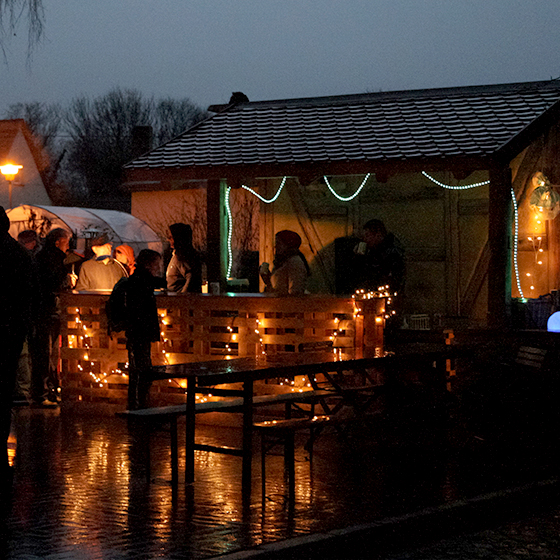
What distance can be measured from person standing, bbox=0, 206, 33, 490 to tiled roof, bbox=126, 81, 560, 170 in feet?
23.8

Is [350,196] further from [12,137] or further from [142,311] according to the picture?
[12,137]

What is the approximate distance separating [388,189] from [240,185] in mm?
2499

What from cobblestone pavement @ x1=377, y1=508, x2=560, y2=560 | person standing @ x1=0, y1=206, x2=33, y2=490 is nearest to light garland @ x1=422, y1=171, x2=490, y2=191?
cobblestone pavement @ x1=377, y1=508, x2=560, y2=560

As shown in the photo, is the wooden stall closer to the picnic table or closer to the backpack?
the picnic table

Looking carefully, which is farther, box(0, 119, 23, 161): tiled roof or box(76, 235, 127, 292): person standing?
A: box(0, 119, 23, 161): tiled roof


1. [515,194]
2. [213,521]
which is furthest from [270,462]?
[515,194]

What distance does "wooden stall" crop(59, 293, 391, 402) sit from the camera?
421 inches

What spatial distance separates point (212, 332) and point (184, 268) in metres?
1.60

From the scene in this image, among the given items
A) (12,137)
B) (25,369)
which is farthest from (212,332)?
A: (12,137)

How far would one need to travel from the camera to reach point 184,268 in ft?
41.6

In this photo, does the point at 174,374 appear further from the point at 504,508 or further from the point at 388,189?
the point at 388,189

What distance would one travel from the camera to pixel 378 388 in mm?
9883

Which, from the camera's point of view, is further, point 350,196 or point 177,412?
point 350,196

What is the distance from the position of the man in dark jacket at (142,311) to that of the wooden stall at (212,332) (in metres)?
0.65
